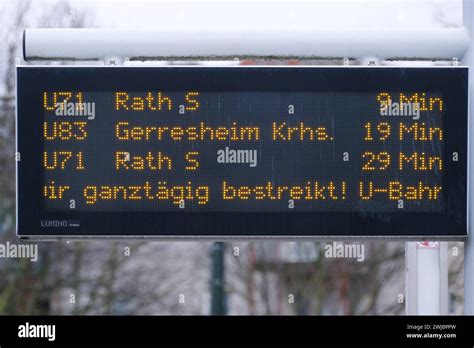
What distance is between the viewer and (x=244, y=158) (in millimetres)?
10281

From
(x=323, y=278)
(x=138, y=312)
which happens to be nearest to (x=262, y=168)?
(x=138, y=312)

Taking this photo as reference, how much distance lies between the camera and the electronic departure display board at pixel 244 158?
10.3 metres

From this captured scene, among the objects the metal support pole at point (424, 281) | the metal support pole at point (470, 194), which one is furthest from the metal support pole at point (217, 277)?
the metal support pole at point (470, 194)

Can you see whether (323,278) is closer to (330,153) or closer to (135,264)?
(135,264)

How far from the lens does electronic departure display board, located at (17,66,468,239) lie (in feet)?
33.8

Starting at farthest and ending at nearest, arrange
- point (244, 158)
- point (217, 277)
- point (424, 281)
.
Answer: point (217, 277) → point (424, 281) → point (244, 158)

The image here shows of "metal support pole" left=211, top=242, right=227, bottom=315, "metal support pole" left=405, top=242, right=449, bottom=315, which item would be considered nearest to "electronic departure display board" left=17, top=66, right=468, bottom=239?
"metal support pole" left=405, top=242, right=449, bottom=315

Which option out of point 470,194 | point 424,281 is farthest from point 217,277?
point 470,194

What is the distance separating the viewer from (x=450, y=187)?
33.8 ft

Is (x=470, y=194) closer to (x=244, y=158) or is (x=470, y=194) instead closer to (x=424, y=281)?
(x=244, y=158)

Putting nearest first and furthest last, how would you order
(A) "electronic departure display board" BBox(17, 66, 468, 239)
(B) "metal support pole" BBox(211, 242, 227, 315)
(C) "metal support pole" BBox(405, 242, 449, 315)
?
(A) "electronic departure display board" BBox(17, 66, 468, 239) < (C) "metal support pole" BBox(405, 242, 449, 315) < (B) "metal support pole" BBox(211, 242, 227, 315)

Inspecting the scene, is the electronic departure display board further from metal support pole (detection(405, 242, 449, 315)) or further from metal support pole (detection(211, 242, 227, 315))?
metal support pole (detection(211, 242, 227, 315))
